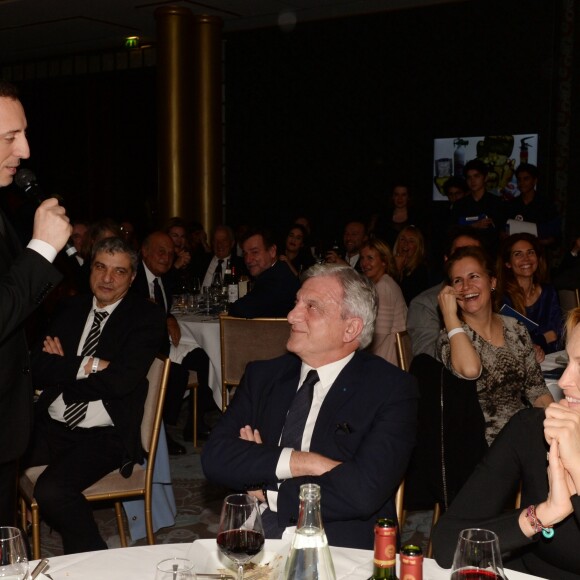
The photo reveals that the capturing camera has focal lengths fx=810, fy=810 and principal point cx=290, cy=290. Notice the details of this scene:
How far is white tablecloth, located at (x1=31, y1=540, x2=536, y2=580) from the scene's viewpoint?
160 cm

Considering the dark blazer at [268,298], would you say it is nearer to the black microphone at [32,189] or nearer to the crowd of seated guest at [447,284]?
the crowd of seated guest at [447,284]

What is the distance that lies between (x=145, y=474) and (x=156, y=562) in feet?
5.15

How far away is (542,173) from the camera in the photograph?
29.1 feet

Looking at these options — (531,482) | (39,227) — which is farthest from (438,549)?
(39,227)

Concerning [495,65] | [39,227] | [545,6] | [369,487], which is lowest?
[369,487]

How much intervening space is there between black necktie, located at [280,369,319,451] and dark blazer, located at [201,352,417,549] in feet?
0.09

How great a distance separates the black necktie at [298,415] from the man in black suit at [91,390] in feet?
3.27

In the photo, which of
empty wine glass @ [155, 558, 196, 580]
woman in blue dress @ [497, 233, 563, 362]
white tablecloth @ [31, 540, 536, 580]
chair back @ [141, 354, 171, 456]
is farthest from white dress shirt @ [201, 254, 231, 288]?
empty wine glass @ [155, 558, 196, 580]

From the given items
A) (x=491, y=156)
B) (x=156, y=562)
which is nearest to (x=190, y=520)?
(x=156, y=562)

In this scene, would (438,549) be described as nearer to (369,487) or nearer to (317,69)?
(369,487)

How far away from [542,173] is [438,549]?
773cm

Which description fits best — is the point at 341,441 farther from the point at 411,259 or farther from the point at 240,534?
the point at 411,259

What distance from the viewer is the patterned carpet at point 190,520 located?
3.74 m

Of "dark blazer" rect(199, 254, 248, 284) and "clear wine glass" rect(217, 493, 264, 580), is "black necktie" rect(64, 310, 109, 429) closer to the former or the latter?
"clear wine glass" rect(217, 493, 264, 580)
